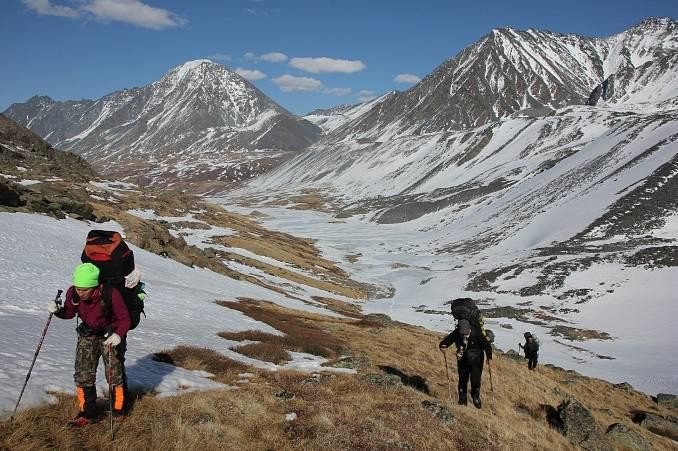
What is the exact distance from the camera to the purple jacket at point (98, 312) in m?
8.23

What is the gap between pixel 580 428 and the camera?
50.5ft

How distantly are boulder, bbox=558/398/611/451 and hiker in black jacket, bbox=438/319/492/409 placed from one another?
368 cm

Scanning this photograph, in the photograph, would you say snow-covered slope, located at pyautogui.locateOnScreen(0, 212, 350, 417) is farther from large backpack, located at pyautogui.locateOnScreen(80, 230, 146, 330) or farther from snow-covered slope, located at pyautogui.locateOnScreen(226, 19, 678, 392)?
snow-covered slope, located at pyautogui.locateOnScreen(226, 19, 678, 392)

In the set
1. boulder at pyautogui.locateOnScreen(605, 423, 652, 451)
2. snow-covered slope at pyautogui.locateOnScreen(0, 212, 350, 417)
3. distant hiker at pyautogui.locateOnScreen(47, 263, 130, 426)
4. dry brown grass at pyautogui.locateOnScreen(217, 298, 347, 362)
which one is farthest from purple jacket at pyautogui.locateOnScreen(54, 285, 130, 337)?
boulder at pyautogui.locateOnScreen(605, 423, 652, 451)

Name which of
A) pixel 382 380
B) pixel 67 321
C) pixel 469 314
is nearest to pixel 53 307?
pixel 67 321

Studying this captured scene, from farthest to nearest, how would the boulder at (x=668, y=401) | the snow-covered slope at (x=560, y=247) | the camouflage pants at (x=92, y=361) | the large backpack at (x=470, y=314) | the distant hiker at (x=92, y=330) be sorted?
1. the snow-covered slope at (x=560, y=247)
2. the boulder at (x=668, y=401)
3. the large backpack at (x=470, y=314)
4. the camouflage pants at (x=92, y=361)
5. the distant hiker at (x=92, y=330)

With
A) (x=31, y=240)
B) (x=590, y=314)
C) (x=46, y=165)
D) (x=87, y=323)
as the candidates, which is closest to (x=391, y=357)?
(x=87, y=323)

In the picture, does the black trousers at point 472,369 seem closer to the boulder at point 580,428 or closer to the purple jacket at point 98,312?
the boulder at point 580,428

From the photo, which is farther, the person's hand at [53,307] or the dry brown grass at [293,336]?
the dry brown grass at [293,336]

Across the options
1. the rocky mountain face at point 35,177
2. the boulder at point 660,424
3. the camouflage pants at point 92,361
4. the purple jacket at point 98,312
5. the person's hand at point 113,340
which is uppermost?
the rocky mountain face at point 35,177

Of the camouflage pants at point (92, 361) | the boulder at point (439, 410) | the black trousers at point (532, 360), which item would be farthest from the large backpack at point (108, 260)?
the black trousers at point (532, 360)

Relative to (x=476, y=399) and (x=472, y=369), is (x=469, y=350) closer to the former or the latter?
(x=472, y=369)

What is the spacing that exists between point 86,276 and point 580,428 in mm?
14933

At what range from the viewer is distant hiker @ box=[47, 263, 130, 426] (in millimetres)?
8070
